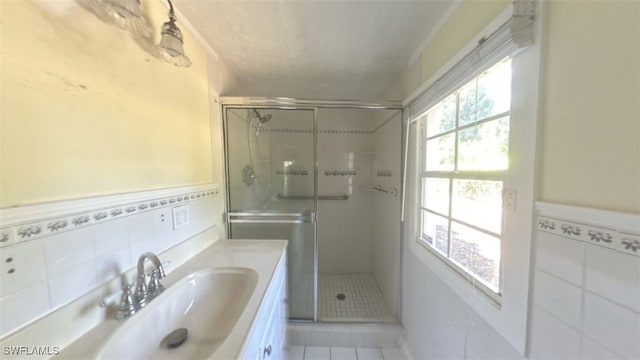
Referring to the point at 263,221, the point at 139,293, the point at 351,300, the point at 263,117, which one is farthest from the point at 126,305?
the point at 351,300

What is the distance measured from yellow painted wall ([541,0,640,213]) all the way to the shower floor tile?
1.76 m

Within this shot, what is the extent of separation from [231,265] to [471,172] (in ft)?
4.20

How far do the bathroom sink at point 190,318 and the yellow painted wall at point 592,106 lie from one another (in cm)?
115

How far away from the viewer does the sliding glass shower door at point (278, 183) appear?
6.10 feet

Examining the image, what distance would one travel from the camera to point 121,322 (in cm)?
71

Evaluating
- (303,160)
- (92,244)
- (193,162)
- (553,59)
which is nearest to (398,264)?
(303,160)

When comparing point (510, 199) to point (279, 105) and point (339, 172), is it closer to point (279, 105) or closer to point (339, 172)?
point (279, 105)

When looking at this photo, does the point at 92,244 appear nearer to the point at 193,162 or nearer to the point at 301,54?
the point at 193,162

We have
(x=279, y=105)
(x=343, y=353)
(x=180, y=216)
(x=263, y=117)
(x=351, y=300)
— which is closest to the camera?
(x=180, y=216)

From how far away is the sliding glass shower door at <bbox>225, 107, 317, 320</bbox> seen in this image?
1859mm

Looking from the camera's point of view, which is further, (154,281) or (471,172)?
(471,172)

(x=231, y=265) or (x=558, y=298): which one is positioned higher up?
(x=558, y=298)

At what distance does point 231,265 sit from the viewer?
1.14 metres

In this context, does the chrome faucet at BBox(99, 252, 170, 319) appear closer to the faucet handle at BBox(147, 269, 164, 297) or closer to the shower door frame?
the faucet handle at BBox(147, 269, 164, 297)
